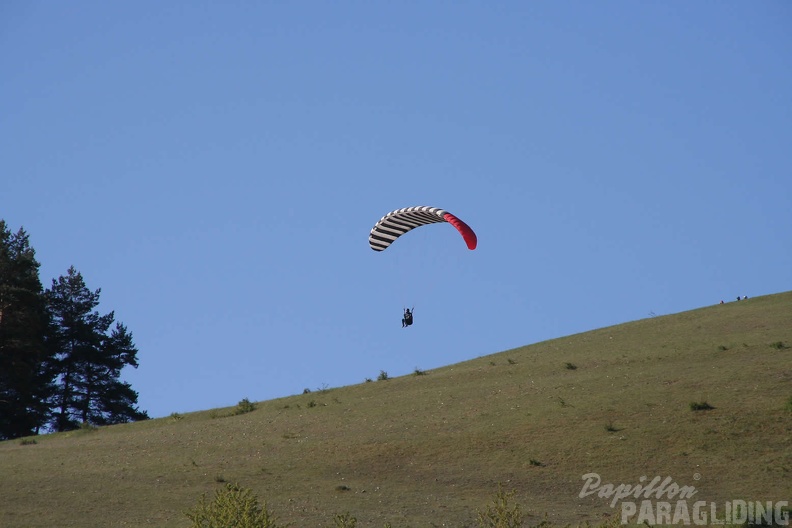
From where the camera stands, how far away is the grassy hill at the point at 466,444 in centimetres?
3569

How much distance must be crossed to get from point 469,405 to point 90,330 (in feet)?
117

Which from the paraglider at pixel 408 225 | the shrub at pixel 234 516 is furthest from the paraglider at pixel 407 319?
the shrub at pixel 234 516

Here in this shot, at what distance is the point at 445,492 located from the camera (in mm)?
36844

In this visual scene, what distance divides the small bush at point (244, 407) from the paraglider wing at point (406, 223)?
12.1 m

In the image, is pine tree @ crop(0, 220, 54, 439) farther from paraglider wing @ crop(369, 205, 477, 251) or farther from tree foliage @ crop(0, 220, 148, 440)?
paraglider wing @ crop(369, 205, 477, 251)

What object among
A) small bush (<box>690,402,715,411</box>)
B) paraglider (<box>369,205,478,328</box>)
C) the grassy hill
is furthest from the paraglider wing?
small bush (<box>690,402,715,411</box>)

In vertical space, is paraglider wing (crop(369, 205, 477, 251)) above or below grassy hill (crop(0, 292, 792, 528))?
above

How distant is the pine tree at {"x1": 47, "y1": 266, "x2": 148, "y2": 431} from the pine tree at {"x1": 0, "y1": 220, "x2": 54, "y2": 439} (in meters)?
1.61

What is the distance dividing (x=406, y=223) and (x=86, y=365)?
1311 inches

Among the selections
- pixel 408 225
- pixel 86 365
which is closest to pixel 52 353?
pixel 86 365

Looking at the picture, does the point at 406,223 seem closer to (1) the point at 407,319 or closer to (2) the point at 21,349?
(1) the point at 407,319

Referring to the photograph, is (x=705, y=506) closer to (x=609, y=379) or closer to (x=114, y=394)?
(x=609, y=379)

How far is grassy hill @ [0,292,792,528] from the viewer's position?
35.7 metres

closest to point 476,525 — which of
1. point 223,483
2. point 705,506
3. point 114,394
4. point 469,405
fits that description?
point 705,506
